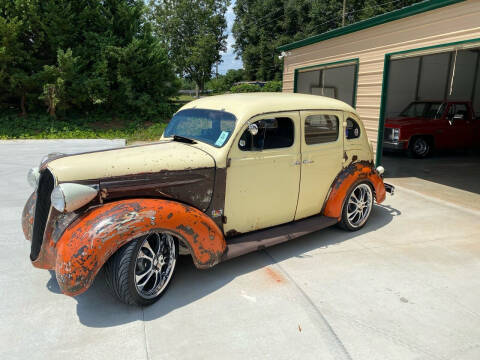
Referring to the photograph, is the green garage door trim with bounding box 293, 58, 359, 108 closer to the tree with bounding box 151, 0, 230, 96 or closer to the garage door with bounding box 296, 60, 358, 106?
the garage door with bounding box 296, 60, 358, 106

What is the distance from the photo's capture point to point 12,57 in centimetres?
1423

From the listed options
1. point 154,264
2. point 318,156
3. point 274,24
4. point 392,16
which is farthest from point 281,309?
point 274,24

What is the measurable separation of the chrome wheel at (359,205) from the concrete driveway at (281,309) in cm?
35

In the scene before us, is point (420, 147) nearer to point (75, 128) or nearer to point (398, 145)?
point (398, 145)

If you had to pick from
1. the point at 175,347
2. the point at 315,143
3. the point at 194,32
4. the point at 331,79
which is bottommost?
the point at 175,347

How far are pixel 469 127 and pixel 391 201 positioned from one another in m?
6.91

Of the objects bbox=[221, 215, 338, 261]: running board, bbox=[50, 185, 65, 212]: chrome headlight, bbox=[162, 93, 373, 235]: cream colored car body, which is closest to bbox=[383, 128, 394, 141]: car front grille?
bbox=[162, 93, 373, 235]: cream colored car body

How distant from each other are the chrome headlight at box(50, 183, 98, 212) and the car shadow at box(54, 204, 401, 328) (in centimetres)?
98

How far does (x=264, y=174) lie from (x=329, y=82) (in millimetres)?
9237

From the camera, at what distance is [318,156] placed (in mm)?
4367

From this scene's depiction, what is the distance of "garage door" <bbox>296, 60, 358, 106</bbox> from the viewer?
37.9 ft

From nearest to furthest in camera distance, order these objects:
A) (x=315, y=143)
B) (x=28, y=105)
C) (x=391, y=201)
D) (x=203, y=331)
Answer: (x=203, y=331), (x=315, y=143), (x=391, y=201), (x=28, y=105)

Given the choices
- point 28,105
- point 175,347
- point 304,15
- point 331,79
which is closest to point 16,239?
point 175,347

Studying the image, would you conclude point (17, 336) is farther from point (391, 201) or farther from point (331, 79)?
point (331, 79)
